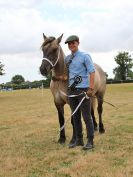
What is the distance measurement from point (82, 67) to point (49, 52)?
78 centimetres

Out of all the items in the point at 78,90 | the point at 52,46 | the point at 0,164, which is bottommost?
the point at 0,164

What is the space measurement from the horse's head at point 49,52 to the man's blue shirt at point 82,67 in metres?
0.41

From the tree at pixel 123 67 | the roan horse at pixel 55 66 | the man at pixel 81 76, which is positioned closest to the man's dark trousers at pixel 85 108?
the man at pixel 81 76

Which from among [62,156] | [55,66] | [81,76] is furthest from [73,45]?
[62,156]

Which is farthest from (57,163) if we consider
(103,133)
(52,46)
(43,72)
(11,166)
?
(103,133)

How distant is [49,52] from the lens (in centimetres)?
926

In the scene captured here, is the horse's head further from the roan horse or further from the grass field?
the grass field

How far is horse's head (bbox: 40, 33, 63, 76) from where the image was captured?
9031mm

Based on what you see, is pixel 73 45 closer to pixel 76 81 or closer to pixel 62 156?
pixel 76 81

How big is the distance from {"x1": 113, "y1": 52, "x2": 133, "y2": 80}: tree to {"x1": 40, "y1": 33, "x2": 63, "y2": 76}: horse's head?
116473mm

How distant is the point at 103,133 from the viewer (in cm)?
1195

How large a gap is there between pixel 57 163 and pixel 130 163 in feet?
4.47

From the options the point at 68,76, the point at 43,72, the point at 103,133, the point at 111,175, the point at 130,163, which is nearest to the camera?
the point at 111,175

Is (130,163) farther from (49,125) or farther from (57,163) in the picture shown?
(49,125)
